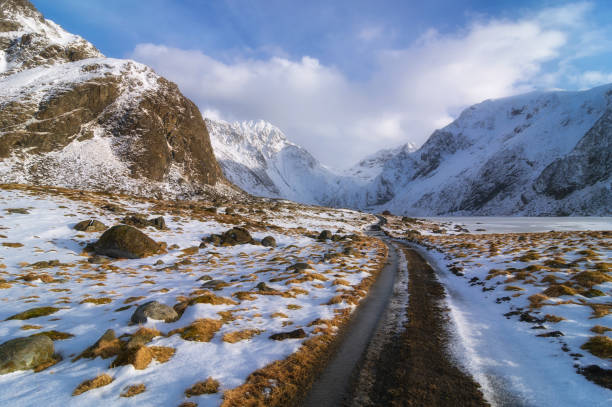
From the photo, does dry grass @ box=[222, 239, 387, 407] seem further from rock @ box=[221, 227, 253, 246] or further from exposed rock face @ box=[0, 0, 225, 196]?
exposed rock face @ box=[0, 0, 225, 196]

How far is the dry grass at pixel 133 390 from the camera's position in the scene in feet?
18.4

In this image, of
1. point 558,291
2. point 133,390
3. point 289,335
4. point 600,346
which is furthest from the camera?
point 558,291

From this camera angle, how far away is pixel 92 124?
Answer: 72125 mm

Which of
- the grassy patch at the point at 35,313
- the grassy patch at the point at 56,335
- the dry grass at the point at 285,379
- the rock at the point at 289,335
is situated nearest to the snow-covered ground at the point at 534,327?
the dry grass at the point at 285,379

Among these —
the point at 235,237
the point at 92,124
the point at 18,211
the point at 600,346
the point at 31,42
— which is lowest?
the point at 600,346

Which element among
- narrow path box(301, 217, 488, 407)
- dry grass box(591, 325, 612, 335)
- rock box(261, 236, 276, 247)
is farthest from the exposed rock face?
dry grass box(591, 325, 612, 335)

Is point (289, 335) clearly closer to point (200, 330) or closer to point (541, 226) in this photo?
point (200, 330)

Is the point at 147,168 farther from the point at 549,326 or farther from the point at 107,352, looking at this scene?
the point at 549,326

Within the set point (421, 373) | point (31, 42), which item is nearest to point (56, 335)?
point (421, 373)

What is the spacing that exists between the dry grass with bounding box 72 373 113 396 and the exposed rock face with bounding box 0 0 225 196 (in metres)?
Result: 67.0

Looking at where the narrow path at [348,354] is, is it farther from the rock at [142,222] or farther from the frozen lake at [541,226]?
the frozen lake at [541,226]

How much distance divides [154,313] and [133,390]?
12.9 feet

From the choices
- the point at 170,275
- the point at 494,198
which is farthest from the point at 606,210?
the point at 170,275

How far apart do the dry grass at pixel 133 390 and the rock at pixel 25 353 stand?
3105 mm
